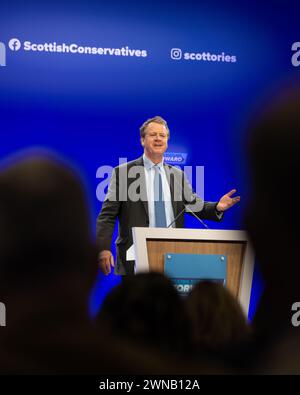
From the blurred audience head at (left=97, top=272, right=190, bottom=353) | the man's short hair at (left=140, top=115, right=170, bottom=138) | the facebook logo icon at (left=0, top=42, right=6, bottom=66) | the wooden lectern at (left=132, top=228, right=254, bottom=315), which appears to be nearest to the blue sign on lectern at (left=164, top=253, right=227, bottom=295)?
the wooden lectern at (left=132, top=228, right=254, bottom=315)

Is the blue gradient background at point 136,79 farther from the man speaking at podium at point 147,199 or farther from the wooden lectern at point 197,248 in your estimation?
the wooden lectern at point 197,248

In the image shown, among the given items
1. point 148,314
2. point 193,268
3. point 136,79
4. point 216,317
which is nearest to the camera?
point 148,314

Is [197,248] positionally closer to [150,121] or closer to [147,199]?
[147,199]

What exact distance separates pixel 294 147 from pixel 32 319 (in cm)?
37

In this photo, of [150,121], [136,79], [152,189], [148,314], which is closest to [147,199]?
[152,189]

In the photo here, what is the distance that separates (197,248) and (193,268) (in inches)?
4.7

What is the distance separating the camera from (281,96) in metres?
0.69

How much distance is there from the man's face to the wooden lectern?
173 centimetres

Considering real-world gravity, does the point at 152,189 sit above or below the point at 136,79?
below

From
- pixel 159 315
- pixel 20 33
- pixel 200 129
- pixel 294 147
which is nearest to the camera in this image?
pixel 294 147

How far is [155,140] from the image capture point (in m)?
4.42
